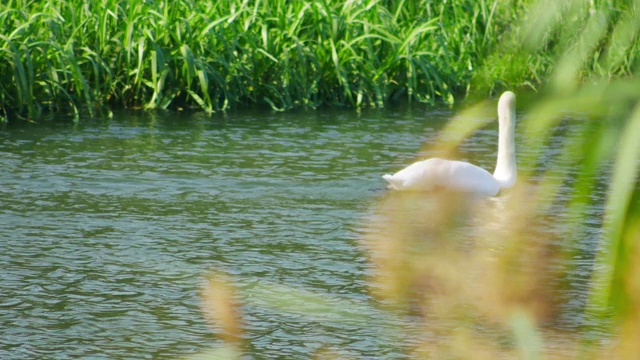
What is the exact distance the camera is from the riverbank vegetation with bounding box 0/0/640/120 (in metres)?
11.0

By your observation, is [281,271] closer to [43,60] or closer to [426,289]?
[426,289]

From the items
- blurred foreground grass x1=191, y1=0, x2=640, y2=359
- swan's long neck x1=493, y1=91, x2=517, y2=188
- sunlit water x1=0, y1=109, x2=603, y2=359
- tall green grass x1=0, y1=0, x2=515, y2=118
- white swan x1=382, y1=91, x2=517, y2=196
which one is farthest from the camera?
tall green grass x1=0, y1=0, x2=515, y2=118

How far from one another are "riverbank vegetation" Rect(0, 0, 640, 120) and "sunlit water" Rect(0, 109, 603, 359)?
47 centimetres

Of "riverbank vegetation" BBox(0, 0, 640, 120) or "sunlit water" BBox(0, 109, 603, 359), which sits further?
"riverbank vegetation" BBox(0, 0, 640, 120)

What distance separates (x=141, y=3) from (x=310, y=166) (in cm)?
379

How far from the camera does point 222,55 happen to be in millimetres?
11844

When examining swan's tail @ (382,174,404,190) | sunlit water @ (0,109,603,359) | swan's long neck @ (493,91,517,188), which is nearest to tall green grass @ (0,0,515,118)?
sunlit water @ (0,109,603,359)

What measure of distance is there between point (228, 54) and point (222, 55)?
0.35ft

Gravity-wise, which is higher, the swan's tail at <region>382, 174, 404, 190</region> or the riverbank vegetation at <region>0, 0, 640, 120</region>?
the riverbank vegetation at <region>0, 0, 640, 120</region>

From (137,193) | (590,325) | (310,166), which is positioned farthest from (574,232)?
(310,166)

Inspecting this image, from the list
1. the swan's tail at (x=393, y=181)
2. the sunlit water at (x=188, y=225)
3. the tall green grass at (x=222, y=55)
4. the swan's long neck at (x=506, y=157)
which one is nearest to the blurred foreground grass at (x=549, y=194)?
the sunlit water at (x=188, y=225)

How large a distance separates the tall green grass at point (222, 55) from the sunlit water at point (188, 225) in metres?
0.49

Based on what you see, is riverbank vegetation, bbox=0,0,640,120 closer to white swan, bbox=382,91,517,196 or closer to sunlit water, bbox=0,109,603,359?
sunlit water, bbox=0,109,603,359

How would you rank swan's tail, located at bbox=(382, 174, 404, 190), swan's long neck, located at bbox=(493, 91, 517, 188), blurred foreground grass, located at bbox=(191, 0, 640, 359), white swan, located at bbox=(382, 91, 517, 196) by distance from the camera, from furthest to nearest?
1. swan's long neck, located at bbox=(493, 91, 517, 188)
2. swan's tail, located at bbox=(382, 174, 404, 190)
3. white swan, located at bbox=(382, 91, 517, 196)
4. blurred foreground grass, located at bbox=(191, 0, 640, 359)
